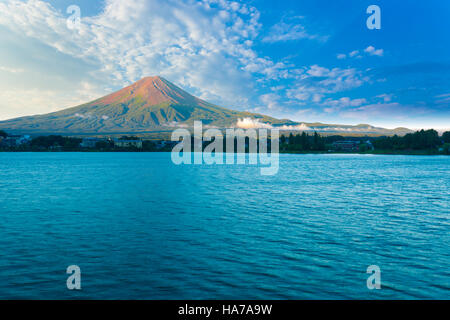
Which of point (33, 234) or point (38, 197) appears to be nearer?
point (33, 234)

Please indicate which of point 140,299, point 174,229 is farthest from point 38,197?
point 140,299

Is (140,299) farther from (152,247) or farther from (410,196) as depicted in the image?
(410,196)

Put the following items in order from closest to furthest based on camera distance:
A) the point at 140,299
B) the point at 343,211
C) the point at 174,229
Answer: the point at 140,299 → the point at 174,229 → the point at 343,211

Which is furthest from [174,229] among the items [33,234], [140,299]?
[140,299]

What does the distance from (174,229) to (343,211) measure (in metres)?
17.0

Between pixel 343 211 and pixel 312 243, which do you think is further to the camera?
pixel 343 211

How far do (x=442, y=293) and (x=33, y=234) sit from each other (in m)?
25.0

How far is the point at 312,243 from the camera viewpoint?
66.9 feet

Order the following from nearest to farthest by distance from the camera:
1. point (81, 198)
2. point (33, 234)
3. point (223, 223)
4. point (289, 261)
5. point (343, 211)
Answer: point (289, 261) < point (33, 234) < point (223, 223) < point (343, 211) < point (81, 198)
